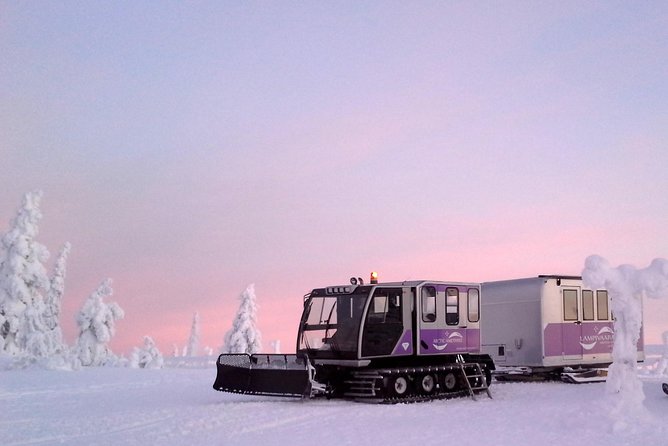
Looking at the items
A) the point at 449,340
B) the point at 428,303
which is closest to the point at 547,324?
the point at 449,340

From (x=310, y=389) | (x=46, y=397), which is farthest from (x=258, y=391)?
(x=46, y=397)

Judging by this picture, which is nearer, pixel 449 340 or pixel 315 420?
pixel 315 420

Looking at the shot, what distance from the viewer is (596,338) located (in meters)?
25.6

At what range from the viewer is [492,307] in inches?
1020

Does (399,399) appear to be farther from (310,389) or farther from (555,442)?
(555,442)

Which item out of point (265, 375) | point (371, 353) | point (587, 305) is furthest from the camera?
point (587, 305)

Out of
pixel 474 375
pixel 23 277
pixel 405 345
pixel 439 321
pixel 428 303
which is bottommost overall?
pixel 474 375

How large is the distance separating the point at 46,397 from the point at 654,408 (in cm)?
1635

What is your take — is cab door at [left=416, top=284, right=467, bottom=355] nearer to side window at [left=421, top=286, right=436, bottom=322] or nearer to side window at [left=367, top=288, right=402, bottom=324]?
side window at [left=421, top=286, right=436, bottom=322]

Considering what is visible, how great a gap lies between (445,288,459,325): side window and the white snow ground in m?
2.23

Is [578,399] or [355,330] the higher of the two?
[355,330]

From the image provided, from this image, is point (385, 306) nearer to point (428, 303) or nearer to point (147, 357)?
point (428, 303)

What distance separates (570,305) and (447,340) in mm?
6025

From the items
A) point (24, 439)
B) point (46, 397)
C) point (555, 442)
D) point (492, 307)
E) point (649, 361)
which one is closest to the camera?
point (555, 442)
